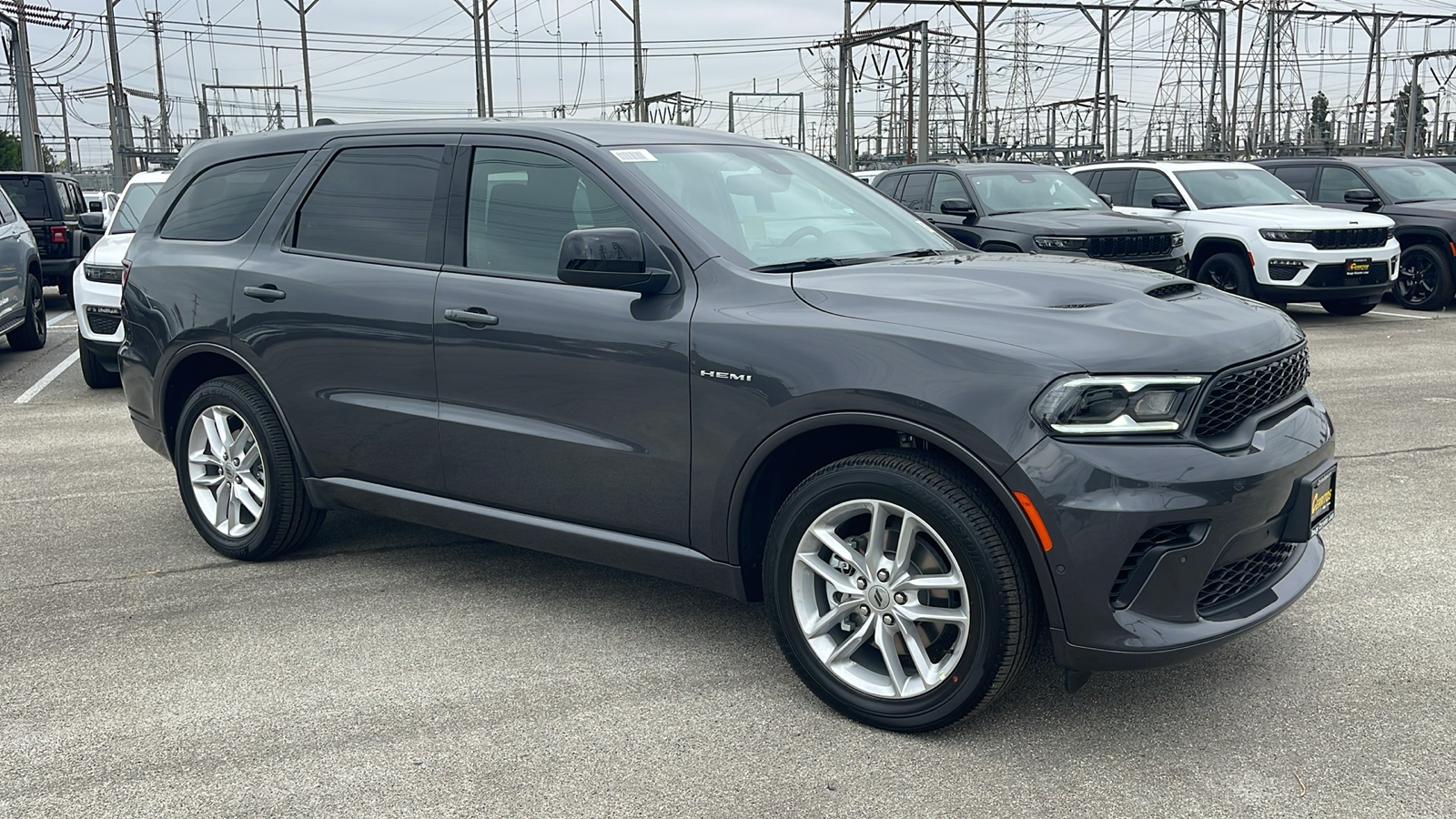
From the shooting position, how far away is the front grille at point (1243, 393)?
3203 millimetres

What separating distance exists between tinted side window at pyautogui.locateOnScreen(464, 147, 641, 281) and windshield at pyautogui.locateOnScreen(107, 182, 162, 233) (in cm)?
722

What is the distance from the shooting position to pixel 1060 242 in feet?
39.0

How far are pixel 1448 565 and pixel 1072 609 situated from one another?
8.42ft

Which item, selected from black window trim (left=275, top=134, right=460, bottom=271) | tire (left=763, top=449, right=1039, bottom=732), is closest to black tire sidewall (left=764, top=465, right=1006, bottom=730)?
tire (left=763, top=449, right=1039, bottom=732)

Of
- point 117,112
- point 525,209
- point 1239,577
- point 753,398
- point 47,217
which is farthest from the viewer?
point 117,112

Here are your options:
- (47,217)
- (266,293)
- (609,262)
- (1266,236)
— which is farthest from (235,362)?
(47,217)

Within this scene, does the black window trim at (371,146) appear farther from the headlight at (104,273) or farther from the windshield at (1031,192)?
the windshield at (1031,192)

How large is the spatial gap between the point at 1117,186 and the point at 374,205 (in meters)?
12.1

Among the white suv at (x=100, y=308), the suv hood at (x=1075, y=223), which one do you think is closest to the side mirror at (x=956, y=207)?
the suv hood at (x=1075, y=223)

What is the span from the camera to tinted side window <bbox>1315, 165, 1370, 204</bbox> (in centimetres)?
1522

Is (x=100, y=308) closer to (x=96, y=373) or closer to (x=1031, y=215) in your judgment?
(x=96, y=373)

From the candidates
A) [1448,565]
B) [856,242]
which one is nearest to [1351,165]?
[1448,565]

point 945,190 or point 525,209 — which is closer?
point 525,209

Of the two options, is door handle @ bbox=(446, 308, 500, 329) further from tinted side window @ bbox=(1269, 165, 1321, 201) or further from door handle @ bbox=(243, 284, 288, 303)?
tinted side window @ bbox=(1269, 165, 1321, 201)
